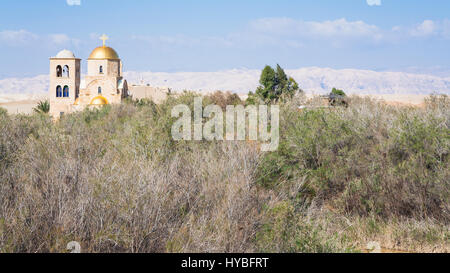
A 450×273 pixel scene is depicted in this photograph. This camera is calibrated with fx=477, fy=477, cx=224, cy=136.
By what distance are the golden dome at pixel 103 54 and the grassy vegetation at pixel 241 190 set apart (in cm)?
2820

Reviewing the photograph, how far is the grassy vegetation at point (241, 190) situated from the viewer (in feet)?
21.5

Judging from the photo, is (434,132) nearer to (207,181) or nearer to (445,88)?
(207,181)

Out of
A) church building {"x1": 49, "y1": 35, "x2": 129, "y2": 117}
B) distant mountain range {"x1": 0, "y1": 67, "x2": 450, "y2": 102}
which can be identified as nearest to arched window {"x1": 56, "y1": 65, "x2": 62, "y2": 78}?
church building {"x1": 49, "y1": 35, "x2": 129, "y2": 117}

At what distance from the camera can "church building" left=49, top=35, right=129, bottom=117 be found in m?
41.7

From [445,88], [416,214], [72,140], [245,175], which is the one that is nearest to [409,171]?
[416,214]

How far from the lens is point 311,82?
609ft

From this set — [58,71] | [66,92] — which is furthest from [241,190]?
[58,71]

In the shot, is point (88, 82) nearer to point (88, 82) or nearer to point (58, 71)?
point (88, 82)

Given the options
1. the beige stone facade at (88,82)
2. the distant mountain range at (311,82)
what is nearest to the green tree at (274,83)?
the beige stone facade at (88,82)

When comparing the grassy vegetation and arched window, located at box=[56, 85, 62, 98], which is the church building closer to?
arched window, located at box=[56, 85, 62, 98]

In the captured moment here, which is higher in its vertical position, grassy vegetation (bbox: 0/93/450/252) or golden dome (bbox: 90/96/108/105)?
golden dome (bbox: 90/96/108/105)

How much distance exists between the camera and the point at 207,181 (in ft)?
31.4

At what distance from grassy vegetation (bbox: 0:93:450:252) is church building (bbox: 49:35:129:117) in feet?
79.8

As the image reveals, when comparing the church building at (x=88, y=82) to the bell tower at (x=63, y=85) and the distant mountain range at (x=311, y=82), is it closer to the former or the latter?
the bell tower at (x=63, y=85)
